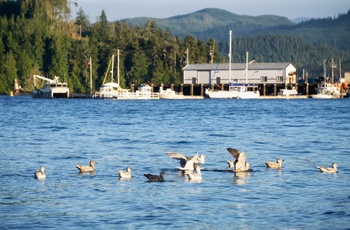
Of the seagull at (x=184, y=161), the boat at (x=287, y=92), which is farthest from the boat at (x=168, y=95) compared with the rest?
the seagull at (x=184, y=161)

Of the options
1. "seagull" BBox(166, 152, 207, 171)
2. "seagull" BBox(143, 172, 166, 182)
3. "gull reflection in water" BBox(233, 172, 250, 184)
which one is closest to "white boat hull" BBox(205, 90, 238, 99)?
"seagull" BBox(166, 152, 207, 171)

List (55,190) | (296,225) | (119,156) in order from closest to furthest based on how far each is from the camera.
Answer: (296,225) < (55,190) < (119,156)

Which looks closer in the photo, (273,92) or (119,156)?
(119,156)

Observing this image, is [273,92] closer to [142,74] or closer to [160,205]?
[142,74]

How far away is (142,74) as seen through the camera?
18925 centimetres

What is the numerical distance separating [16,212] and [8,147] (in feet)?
65.7

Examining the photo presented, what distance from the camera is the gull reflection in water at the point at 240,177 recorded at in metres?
28.6

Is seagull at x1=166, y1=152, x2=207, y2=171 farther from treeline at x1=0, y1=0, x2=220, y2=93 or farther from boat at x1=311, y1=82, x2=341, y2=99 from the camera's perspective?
treeline at x1=0, y1=0, x2=220, y2=93

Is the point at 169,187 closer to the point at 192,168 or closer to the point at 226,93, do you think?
the point at 192,168

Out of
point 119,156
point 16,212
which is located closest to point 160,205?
point 16,212

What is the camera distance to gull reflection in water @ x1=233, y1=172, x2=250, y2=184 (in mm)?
28625

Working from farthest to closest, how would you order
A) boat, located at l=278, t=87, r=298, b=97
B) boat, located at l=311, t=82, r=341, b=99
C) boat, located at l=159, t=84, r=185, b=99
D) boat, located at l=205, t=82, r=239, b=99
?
boat, located at l=311, t=82, r=341, b=99
boat, located at l=278, t=87, r=298, b=97
boat, located at l=159, t=84, r=185, b=99
boat, located at l=205, t=82, r=239, b=99

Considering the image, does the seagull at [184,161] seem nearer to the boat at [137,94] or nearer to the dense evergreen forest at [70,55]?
the boat at [137,94]

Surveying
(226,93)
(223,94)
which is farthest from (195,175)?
(223,94)
